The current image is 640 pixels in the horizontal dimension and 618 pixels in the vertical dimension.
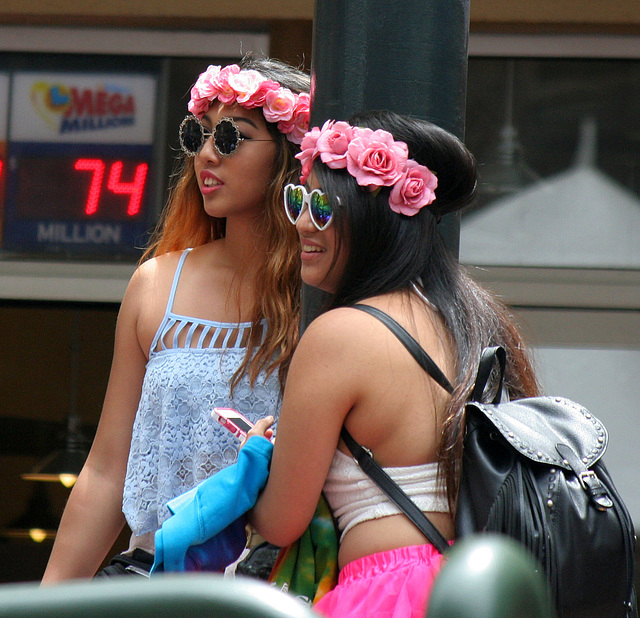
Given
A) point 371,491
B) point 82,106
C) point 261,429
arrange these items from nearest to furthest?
point 371,491, point 261,429, point 82,106

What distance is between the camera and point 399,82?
7.23 ft

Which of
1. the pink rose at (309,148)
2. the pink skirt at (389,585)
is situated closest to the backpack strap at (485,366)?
the pink skirt at (389,585)

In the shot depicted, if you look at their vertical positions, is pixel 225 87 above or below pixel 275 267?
above

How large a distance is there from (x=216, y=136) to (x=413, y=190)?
0.82 m

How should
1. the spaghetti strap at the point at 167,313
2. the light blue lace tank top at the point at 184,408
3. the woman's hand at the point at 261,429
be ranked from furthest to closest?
the spaghetti strap at the point at 167,313, the light blue lace tank top at the point at 184,408, the woman's hand at the point at 261,429

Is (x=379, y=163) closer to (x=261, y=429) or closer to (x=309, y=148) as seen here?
(x=309, y=148)

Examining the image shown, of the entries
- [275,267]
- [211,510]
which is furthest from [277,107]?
[211,510]

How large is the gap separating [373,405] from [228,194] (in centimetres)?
102

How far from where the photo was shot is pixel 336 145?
2.16m

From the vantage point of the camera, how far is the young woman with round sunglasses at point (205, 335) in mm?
2695

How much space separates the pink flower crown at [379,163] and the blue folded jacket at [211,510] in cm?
57

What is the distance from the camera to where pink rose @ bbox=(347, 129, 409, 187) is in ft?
6.90

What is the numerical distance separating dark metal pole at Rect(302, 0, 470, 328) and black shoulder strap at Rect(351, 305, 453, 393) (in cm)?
37

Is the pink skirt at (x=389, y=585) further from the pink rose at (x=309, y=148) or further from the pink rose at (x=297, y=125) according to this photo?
the pink rose at (x=297, y=125)
